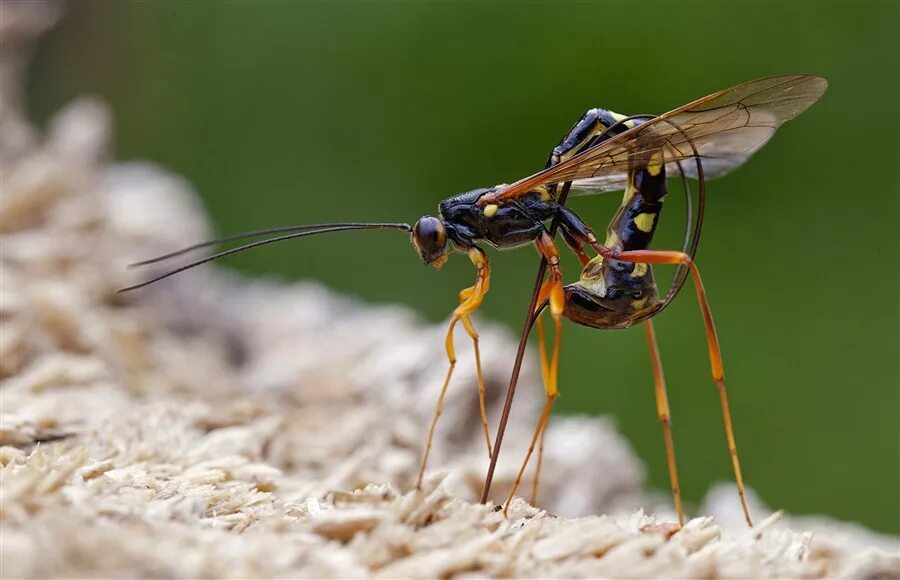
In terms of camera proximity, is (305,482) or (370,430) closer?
(305,482)

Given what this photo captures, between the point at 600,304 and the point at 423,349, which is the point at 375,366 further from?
the point at 600,304

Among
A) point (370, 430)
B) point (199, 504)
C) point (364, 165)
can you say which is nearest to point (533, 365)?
point (370, 430)

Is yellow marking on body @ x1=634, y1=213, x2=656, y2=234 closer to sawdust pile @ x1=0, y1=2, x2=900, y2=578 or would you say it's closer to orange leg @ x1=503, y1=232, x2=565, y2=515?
orange leg @ x1=503, y1=232, x2=565, y2=515

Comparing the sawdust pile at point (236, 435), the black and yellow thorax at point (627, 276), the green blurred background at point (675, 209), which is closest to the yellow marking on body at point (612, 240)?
the black and yellow thorax at point (627, 276)

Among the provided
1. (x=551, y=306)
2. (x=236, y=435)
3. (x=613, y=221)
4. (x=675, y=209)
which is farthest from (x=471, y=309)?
(x=675, y=209)

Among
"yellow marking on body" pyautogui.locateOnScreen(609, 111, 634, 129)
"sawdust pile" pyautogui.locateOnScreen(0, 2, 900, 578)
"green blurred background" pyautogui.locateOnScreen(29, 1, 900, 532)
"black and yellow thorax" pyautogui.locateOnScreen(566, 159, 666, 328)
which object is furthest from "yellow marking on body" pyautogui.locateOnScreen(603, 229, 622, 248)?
"green blurred background" pyautogui.locateOnScreen(29, 1, 900, 532)

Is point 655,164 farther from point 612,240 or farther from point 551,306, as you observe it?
point 551,306
